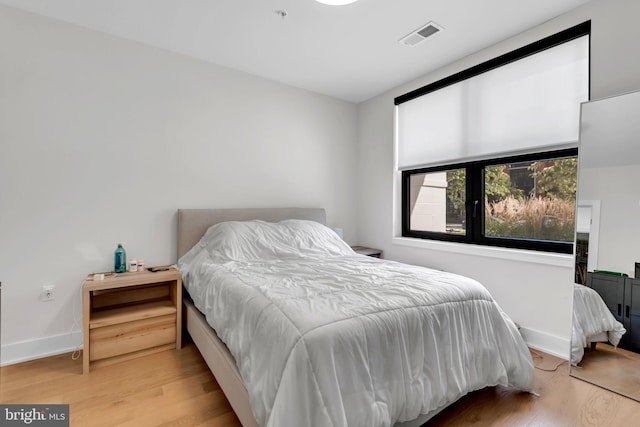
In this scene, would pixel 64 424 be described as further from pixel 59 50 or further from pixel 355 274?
pixel 59 50

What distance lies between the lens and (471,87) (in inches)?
107

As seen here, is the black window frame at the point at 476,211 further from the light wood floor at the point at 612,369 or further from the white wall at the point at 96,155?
the white wall at the point at 96,155

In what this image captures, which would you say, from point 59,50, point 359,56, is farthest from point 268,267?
point 59,50

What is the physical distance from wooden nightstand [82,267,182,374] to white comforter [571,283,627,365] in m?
2.84

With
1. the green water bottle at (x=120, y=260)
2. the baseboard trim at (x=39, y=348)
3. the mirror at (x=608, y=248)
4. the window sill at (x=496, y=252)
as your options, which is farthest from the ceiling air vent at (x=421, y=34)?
the baseboard trim at (x=39, y=348)

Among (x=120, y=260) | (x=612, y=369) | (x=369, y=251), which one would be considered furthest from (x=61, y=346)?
(x=612, y=369)

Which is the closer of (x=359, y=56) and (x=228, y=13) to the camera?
(x=228, y=13)

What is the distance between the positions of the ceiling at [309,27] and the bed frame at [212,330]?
4.76 feet

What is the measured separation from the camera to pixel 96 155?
2.33 meters

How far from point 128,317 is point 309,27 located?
2548mm

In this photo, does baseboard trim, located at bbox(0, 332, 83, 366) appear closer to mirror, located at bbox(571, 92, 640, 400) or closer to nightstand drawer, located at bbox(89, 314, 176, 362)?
nightstand drawer, located at bbox(89, 314, 176, 362)

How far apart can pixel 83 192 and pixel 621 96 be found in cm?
379

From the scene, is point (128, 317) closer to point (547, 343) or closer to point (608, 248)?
point (547, 343)

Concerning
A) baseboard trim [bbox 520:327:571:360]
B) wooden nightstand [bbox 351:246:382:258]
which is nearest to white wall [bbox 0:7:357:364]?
wooden nightstand [bbox 351:246:382:258]
